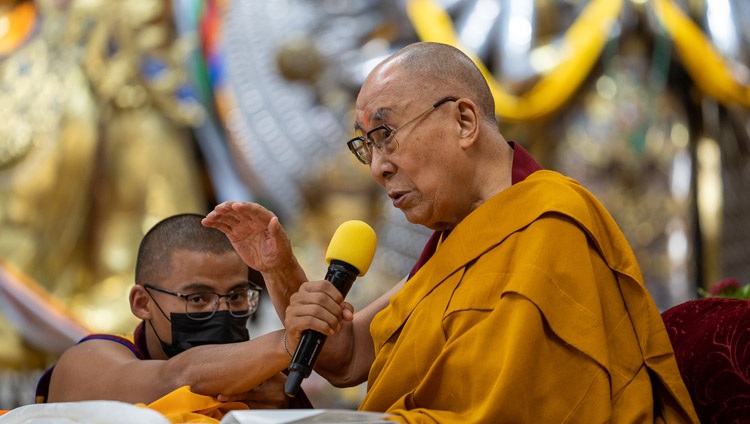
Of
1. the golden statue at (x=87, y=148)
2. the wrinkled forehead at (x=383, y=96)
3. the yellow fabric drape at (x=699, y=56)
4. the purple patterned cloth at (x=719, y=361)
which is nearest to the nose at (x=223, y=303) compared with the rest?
the wrinkled forehead at (x=383, y=96)

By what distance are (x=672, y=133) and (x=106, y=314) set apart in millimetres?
3422

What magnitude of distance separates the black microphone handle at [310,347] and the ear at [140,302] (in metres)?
0.63

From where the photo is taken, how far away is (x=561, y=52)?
18.9 feet

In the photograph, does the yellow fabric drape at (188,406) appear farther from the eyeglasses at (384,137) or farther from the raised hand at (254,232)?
the eyeglasses at (384,137)

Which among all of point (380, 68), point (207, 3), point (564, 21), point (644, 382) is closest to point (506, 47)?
point (564, 21)

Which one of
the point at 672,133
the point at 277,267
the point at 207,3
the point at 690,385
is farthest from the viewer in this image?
the point at 672,133

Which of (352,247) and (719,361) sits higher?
(352,247)

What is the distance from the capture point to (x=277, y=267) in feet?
7.61

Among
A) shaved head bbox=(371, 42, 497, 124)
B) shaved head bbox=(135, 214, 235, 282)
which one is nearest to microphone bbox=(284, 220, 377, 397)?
shaved head bbox=(371, 42, 497, 124)

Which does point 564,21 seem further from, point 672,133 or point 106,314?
point 106,314

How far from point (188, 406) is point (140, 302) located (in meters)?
0.51

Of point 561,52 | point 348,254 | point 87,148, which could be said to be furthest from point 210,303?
point 561,52

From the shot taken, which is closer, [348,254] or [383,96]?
[348,254]

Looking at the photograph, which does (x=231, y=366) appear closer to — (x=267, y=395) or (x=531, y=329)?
(x=267, y=395)
